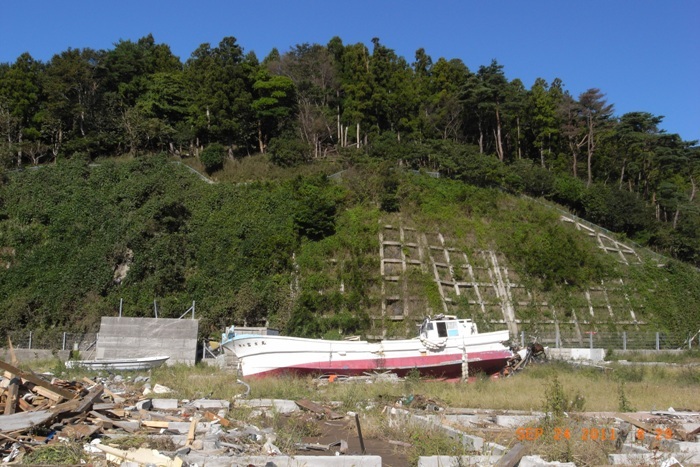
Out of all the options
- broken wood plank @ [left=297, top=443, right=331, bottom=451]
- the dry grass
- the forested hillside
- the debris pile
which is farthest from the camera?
the forested hillside

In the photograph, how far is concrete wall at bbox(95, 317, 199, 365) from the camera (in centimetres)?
2333

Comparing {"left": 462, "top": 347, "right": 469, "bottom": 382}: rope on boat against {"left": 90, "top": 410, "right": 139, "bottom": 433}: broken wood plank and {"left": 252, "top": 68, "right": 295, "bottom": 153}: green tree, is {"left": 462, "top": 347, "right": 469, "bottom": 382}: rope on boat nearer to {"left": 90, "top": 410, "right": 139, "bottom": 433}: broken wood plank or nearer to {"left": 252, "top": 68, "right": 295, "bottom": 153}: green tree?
{"left": 90, "top": 410, "right": 139, "bottom": 433}: broken wood plank

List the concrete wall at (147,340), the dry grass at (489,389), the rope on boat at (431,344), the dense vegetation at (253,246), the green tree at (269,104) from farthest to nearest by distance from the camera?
1. the green tree at (269,104)
2. the dense vegetation at (253,246)
3. the concrete wall at (147,340)
4. the rope on boat at (431,344)
5. the dry grass at (489,389)

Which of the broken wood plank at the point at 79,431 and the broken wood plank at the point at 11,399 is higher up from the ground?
the broken wood plank at the point at 11,399

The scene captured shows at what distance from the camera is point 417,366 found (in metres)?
21.4

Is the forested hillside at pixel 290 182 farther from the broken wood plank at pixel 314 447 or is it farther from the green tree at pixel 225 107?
the broken wood plank at pixel 314 447

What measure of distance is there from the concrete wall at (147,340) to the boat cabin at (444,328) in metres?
9.21

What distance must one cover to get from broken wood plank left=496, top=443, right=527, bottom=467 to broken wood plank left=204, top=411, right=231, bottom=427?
5.35 meters

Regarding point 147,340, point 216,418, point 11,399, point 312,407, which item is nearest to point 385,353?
point 312,407

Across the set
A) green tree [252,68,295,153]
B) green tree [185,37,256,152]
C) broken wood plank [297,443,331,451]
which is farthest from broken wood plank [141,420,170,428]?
green tree [252,68,295,153]

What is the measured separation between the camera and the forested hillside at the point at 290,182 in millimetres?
29266

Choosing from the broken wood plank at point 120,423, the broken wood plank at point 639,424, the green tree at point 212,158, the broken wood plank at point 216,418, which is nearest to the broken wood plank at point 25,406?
the broken wood plank at point 120,423

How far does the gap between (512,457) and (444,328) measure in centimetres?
1410

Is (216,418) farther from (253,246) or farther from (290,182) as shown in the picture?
(290,182)
